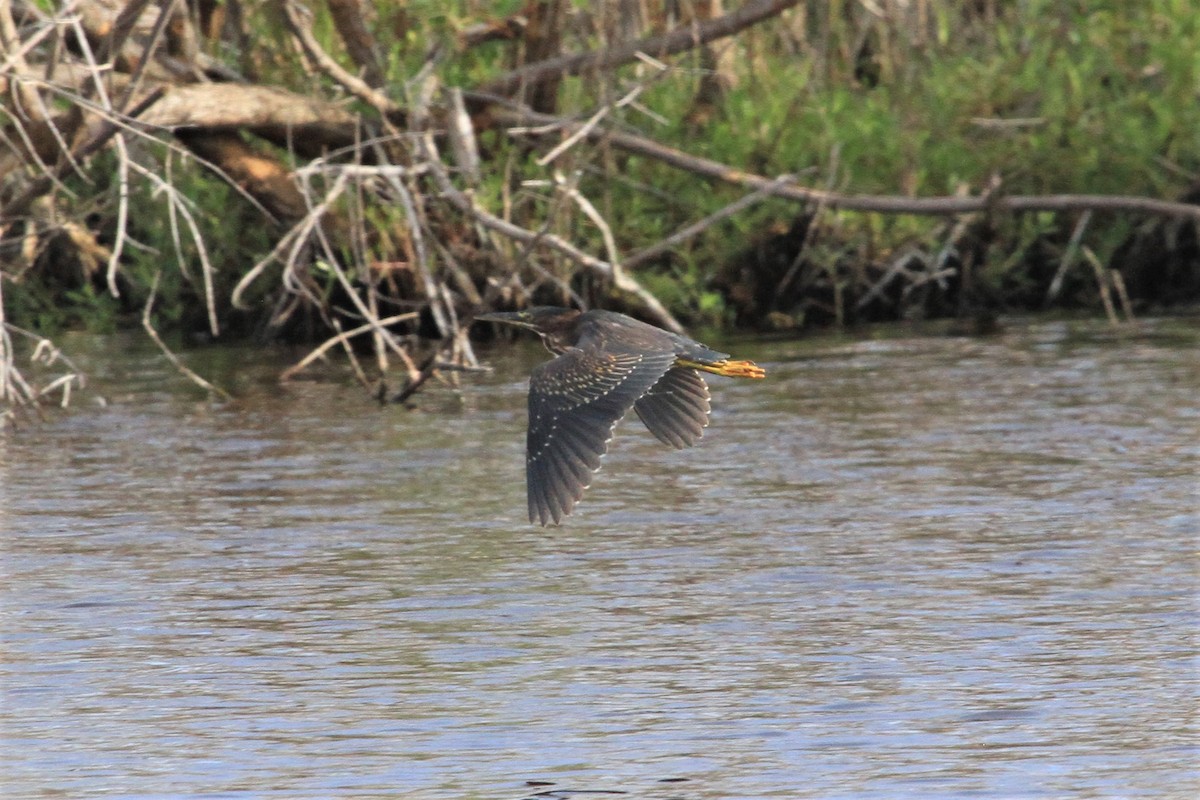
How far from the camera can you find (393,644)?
230 inches

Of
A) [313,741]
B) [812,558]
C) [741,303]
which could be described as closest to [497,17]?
[741,303]

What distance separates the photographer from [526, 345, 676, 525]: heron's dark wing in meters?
6.21

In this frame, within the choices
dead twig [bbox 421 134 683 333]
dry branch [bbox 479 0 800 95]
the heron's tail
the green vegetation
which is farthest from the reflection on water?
dry branch [bbox 479 0 800 95]

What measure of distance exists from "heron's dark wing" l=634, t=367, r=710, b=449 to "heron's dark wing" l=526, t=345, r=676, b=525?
507 mm

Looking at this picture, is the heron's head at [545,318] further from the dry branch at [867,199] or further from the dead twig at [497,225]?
the dry branch at [867,199]

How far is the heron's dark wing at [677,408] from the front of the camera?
23.8 feet

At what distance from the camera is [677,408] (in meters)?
7.36

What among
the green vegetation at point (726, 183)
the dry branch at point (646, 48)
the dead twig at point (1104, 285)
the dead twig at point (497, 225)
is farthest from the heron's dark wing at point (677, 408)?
the dead twig at point (1104, 285)

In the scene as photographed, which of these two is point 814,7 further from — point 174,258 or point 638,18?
point 174,258

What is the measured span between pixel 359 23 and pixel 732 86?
→ 137 inches

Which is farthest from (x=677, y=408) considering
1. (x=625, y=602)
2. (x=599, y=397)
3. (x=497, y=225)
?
(x=497, y=225)

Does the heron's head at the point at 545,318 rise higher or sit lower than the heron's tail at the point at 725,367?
higher

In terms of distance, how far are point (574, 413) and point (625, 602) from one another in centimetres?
57

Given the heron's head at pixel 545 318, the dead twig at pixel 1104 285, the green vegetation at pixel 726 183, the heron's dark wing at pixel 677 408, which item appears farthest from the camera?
the dead twig at pixel 1104 285
